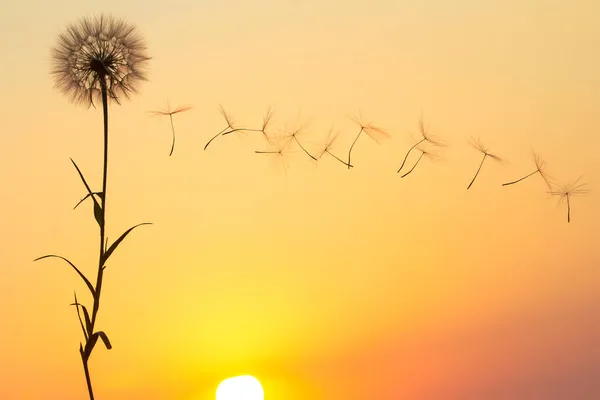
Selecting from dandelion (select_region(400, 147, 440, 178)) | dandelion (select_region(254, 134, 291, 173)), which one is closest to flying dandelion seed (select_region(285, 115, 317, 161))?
dandelion (select_region(254, 134, 291, 173))

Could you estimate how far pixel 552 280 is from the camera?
1429 millimetres

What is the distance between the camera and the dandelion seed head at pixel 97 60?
1.09 m

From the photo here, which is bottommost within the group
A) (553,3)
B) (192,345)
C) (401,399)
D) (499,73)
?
(401,399)

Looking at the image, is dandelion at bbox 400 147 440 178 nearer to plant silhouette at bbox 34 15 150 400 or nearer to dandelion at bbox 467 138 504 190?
dandelion at bbox 467 138 504 190

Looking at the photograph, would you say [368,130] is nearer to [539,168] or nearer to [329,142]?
[329,142]

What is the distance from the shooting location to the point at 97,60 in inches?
42.1

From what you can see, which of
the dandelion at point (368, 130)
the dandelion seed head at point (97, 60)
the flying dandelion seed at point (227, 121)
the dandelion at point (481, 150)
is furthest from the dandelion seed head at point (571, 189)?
the dandelion seed head at point (97, 60)

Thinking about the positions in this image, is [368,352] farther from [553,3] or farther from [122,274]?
[553,3]

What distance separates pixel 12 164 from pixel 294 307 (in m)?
0.57

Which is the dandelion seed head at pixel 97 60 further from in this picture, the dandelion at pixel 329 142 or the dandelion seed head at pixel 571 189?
the dandelion seed head at pixel 571 189

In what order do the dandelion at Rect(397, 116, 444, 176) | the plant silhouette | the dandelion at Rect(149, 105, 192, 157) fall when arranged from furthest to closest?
the dandelion at Rect(397, 116, 444, 176) < the dandelion at Rect(149, 105, 192, 157) < the plant silhouette

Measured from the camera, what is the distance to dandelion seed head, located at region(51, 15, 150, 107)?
1088 millimetres

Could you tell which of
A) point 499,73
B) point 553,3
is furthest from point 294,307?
point 553,3

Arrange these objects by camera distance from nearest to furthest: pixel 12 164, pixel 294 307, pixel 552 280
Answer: pixel 12 164 → pixel 294 307 → pixel 552 280
